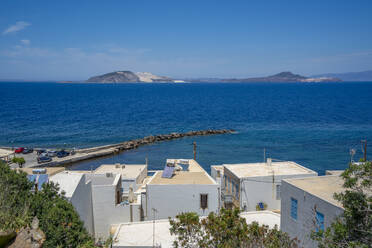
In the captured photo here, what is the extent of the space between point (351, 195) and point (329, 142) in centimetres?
5075

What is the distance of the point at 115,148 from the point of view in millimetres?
52406

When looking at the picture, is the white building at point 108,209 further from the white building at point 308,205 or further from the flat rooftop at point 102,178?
the white building at point 308,205

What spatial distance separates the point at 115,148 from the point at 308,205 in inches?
1668

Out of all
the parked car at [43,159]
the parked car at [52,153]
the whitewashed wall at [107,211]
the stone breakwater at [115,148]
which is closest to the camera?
the whitewashed wall at [107,211]

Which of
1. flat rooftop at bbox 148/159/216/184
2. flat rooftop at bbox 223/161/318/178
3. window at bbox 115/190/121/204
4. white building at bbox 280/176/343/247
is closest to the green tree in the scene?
window at bbox 115/190/121/204

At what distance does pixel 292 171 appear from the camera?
23781 millimetres

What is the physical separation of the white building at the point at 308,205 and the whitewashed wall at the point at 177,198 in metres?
4.90

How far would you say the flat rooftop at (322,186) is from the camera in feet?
41.4

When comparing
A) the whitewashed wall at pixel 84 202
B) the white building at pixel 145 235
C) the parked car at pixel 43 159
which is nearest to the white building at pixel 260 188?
the white building at pixel 145 235

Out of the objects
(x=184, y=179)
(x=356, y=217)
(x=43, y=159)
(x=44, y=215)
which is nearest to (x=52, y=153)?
(x=43, y=159)

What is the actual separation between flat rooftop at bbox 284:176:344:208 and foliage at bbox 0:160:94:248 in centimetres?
843

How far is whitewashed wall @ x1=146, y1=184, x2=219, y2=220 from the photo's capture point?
62.3 feet

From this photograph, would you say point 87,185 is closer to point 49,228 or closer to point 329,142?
point 49,228

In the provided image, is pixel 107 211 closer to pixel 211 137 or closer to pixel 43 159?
pixel 43 159
